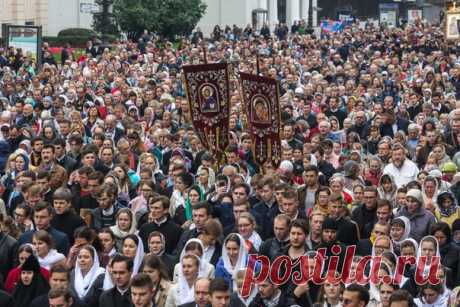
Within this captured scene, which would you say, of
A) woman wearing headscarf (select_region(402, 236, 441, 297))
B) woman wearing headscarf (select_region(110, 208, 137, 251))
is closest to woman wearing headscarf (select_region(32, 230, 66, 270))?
woman wearing headscarf (select_region(110, 208, 137, 251))

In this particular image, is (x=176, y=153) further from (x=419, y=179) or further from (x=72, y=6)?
(x=72, y=6)

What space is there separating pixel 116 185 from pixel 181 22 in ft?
120

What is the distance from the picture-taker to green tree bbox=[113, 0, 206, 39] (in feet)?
159

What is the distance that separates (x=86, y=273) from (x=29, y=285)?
530 mm

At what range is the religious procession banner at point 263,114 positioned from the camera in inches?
644

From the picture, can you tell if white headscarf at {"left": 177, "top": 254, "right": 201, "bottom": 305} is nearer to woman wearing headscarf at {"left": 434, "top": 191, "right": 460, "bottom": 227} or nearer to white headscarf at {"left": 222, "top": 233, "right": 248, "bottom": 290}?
white headscarf at {"left": 222, "top": 233, "right": 248, "bottom": 290}

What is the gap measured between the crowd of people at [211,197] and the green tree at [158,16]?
21.9 metres

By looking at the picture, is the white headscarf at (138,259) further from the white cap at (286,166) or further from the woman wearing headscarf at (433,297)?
the white cap at (286,166)

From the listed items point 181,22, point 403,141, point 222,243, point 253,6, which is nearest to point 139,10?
point 181,22

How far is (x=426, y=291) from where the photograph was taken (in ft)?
33.6

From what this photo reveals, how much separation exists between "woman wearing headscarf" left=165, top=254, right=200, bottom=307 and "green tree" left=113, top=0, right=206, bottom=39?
125ft

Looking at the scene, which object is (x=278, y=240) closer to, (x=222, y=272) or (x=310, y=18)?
(x=222, y=272)

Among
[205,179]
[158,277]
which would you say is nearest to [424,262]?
[158,277]

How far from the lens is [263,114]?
1647 centimetres
